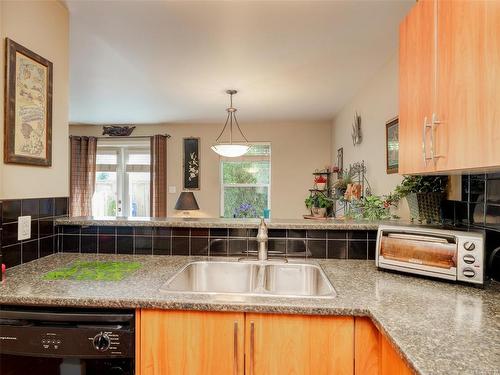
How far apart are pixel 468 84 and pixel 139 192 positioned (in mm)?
5607

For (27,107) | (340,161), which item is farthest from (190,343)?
(340,161)

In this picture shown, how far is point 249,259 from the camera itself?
63.0 inches

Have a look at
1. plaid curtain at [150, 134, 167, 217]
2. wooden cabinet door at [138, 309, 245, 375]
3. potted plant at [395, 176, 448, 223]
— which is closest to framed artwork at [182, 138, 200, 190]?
plaid curtain at [150, 134, 167, 217]

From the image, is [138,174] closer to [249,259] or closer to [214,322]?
[249,259]

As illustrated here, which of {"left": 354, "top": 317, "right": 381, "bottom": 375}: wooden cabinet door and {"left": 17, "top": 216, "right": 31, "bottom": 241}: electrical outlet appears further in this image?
{"left": 17, "top": 216, "right": 31, "bottom": 241}: electrical outlet

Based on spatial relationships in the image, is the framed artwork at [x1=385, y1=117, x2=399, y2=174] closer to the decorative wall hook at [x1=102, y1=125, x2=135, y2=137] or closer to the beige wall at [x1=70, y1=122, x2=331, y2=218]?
the beige wall at [x1=70, y1=122, x2=331, y2=218]

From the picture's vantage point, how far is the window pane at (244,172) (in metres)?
5.55

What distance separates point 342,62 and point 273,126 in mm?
2775

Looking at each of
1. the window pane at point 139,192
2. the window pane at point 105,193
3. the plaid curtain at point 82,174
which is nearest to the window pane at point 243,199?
the window pane at point 139,192

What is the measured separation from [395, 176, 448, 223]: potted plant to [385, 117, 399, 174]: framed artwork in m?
0.81

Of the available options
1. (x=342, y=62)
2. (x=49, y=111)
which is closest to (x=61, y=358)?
(x=49, y=111)

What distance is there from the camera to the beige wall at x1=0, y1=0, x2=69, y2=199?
1408mm

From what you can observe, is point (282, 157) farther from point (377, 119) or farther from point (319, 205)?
point (377, 119)

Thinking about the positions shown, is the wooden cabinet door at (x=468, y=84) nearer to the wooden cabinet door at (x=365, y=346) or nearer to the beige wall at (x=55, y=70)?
the wooden cabinet door at (x=365, y=346)
